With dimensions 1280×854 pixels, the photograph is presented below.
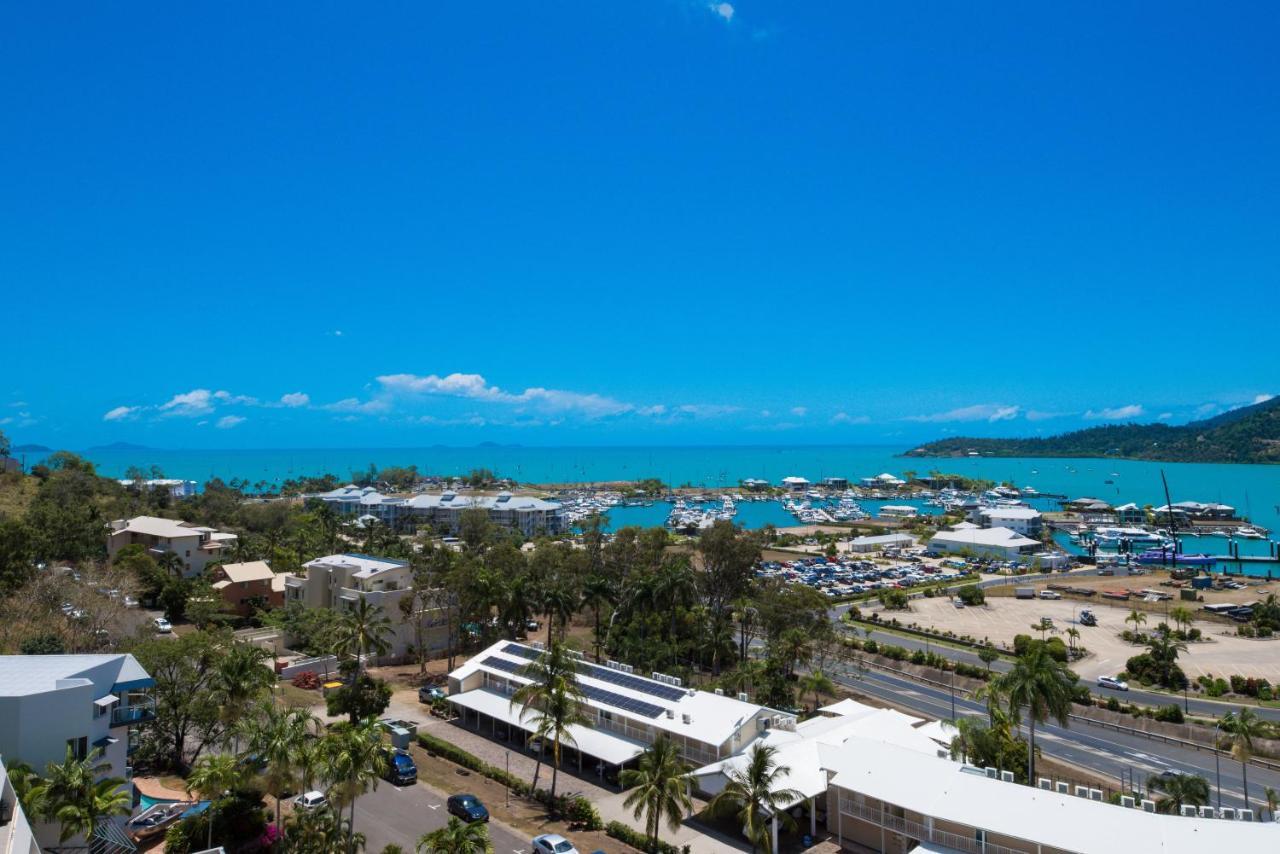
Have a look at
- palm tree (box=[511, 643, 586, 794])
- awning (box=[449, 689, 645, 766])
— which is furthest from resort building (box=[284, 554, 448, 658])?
palm tree (box=[511, 643, 586, 794])

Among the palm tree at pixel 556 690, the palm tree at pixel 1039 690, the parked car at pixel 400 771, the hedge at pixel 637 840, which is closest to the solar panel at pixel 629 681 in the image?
the palm tree at pixel 556 690

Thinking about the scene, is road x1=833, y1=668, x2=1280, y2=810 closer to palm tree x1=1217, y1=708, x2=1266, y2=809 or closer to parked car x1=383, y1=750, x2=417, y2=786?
palm tree x1=1217, y1=708, x2=1266, y2=809

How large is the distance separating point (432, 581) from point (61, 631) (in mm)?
19530

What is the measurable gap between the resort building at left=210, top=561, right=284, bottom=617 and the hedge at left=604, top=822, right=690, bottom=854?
141ft

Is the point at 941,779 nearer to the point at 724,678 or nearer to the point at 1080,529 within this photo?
the point at 724,678

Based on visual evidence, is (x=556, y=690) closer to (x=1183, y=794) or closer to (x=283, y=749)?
(x=283, y=749)

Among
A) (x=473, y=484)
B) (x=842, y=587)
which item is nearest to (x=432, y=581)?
(x=842, y=587)

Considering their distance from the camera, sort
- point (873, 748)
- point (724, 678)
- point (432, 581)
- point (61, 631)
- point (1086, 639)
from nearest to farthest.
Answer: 1. point (873, 748)
2. point (61, 631)
3. point (724, 678)
4. point (432, 581)
5. point (1086, 639)

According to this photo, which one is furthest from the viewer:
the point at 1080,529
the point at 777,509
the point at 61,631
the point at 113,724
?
the point at 777,509

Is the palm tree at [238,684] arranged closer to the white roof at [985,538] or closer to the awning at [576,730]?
the awning at [576,730]

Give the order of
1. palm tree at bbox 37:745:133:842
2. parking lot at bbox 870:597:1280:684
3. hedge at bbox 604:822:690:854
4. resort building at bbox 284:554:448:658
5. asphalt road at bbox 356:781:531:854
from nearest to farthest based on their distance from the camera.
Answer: palm tree at bbox 37:745:133:842, hedge at bbox 604:822:690:854, asphalt road at bbox 356:781:531:854, resort building at bbox 284:554:448:658, parking lot at bbox 870:597:1280:684

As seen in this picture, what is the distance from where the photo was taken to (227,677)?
26.9 m

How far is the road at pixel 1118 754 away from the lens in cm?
3222

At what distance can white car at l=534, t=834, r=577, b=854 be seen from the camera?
2397 centimetres
